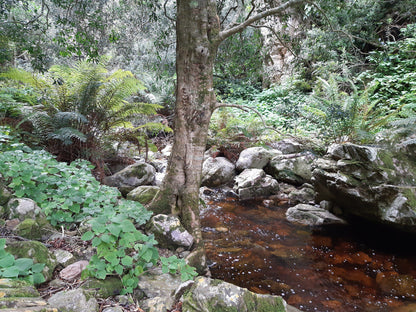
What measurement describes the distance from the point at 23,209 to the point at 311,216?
3802 millimetres

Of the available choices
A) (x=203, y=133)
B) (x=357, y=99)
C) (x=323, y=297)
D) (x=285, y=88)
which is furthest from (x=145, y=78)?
(x=323, y=297)

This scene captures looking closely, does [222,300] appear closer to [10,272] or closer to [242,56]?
[10,272]

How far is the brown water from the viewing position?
229 centimetres

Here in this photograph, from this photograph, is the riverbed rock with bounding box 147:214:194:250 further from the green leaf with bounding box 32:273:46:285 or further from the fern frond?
the fern frond

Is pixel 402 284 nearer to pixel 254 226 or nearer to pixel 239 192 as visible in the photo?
pixel 254 226

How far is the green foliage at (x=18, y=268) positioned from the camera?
1.12 metres

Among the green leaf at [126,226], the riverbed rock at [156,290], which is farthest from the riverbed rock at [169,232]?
the green leaf at [126,226]

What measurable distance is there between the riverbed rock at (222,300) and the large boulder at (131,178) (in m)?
2.63

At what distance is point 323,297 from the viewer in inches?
89.5

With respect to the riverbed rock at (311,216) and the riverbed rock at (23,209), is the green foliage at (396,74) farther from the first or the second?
the riverbed rock at (23,209)

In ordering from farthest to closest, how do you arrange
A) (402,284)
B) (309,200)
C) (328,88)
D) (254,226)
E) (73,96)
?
(328,88) → (309,200) → (254,226) → (73,96) → (402,284)

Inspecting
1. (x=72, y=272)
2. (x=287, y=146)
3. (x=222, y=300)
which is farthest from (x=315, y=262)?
(x=287, y=146)

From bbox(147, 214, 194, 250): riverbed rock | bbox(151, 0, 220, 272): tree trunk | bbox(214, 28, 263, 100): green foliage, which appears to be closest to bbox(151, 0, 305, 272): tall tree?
bbox(151, 0, 220, 272): tree trunk

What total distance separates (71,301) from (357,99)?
588 cm
